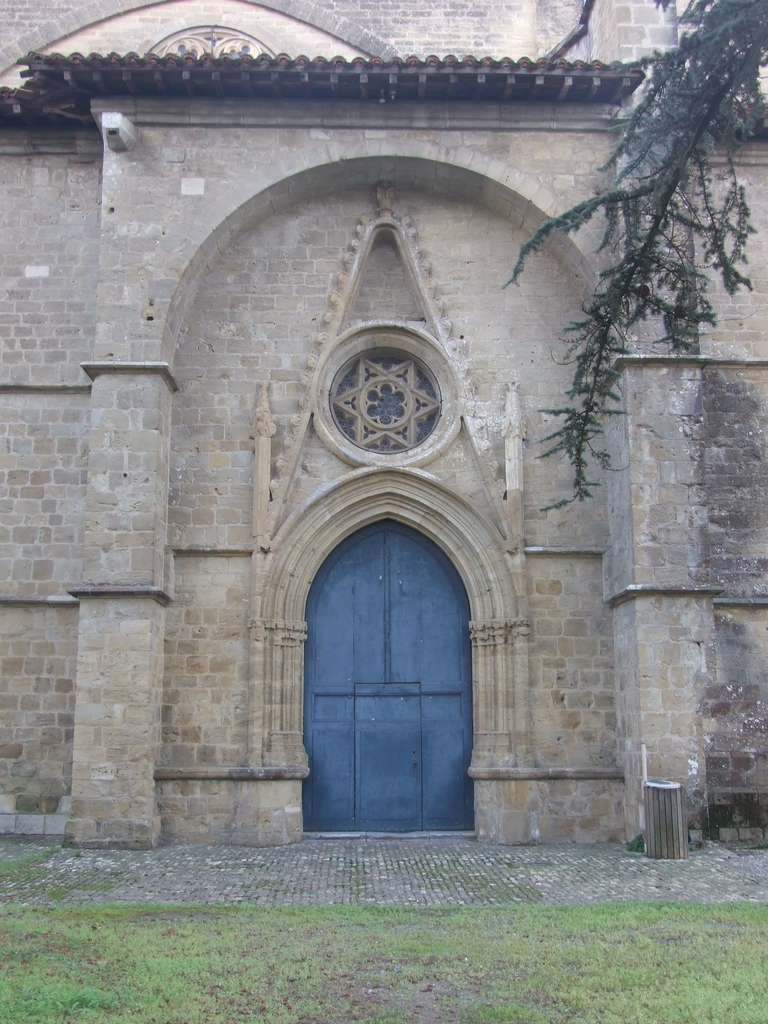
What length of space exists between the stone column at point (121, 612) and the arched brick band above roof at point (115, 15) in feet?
26.5

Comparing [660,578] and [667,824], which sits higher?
[660,578]

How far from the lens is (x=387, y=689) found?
10.4 metres

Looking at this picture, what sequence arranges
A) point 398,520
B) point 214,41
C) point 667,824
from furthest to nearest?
point 214,41
point 398,520
point 667,824

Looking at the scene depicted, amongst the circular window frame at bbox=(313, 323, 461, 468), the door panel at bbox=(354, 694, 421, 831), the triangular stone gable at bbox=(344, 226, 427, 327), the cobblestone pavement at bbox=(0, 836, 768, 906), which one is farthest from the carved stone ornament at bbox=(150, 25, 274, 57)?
the cobblestone pavement at bbox=(0, 836, 768, 906)

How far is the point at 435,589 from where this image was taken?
10.7m

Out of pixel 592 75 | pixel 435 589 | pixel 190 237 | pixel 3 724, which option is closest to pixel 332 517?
pixel 435 589

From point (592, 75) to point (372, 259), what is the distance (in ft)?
9.52

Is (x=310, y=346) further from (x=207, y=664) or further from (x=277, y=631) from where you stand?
(x=207, y=664)

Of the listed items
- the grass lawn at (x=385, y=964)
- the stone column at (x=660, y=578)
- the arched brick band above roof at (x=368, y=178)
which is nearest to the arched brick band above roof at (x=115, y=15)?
the arched brick band above roof at (x=368, y=178)

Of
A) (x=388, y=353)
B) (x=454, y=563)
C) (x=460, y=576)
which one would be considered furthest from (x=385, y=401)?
(x=460, y=576)

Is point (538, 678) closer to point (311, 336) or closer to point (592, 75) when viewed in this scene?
point (311, 336)

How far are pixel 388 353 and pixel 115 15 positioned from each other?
856cm

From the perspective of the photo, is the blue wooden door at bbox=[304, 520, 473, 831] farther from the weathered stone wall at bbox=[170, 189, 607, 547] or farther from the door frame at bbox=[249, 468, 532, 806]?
→ the weathered stone wall at bbox=[170, 189, 607, 547]

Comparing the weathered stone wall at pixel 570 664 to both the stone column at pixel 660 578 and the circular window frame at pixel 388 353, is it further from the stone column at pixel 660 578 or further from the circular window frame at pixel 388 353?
the circular window frame at pixel 388 353
